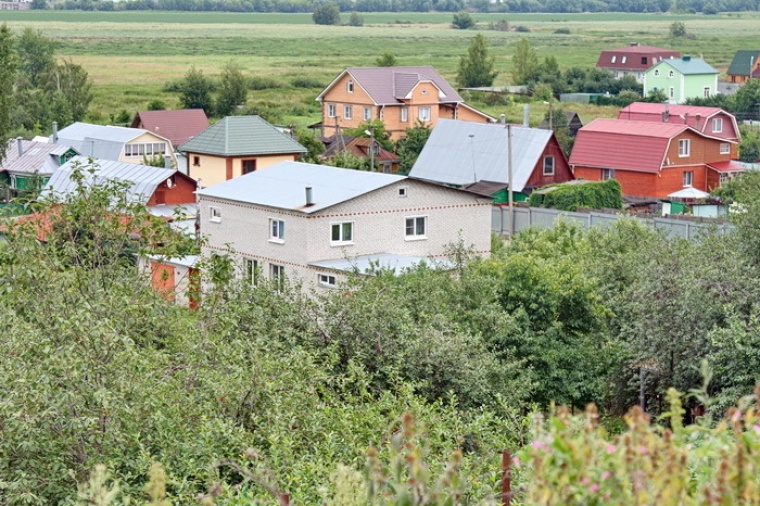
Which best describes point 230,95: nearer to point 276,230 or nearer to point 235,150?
point 235,150

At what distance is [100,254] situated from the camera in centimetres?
1622

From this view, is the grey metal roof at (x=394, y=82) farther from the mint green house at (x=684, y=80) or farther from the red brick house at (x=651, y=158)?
the mint green house at (x=684, y=80)

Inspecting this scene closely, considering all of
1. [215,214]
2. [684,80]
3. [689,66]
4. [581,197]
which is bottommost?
[581,197]

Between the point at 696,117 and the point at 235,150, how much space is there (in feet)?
83.8

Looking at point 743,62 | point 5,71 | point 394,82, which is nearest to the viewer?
point 5,71

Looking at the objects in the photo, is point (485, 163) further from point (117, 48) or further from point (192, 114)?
point (117, 48)

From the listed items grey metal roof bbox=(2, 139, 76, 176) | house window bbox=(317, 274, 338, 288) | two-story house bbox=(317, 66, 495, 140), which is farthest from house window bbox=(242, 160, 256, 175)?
two-story house bbox=(317, 66, 495, 140)

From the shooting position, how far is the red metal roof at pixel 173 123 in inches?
2655

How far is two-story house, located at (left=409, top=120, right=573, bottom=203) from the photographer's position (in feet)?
167

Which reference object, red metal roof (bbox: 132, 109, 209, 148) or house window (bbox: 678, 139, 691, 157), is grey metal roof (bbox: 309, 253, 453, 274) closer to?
house window (bbox: 678, 139, 691, 157)

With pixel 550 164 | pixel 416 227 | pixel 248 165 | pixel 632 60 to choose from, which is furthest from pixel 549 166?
pixel 632 60

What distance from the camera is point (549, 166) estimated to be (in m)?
52.1

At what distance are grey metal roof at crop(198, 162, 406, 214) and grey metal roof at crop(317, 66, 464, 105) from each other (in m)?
34.9

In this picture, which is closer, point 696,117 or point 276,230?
point 276,230
